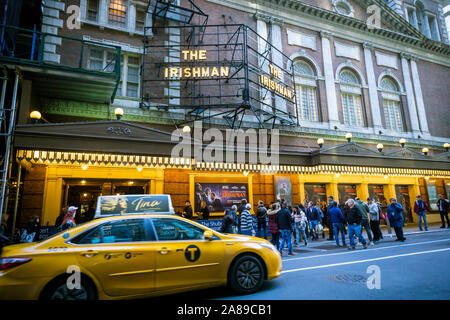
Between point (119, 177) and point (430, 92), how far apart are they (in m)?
25.1

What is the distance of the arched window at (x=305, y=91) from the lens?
18.1m

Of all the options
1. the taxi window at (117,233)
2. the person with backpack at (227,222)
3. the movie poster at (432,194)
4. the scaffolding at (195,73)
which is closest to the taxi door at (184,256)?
the taxi window at (117,233)

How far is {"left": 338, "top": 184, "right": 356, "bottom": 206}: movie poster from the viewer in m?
18.0

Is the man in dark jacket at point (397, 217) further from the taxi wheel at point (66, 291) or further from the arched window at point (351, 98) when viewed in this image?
the taxi wheel at point (66, 291)

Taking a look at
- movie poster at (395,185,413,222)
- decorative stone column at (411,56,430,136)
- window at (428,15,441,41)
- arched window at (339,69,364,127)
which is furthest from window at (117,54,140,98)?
window at (428,15,441,41)

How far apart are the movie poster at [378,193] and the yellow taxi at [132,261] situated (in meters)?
16.6

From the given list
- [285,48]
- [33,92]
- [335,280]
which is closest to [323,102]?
[285,48]

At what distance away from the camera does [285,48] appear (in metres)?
18.0

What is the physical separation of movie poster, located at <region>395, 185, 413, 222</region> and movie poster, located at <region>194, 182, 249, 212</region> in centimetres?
1277

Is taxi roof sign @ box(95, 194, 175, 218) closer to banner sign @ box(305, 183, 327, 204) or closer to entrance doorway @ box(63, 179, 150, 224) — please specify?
entrance doorway @ box(63, 179, 150, 224)

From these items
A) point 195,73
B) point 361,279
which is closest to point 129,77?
point 195,73

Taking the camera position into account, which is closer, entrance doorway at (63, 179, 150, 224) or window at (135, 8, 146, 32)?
entrance doorway at (63, 179, 150, 224)

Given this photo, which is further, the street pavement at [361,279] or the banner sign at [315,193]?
the banner sign at [315,193]

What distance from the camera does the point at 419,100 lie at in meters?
21.7
